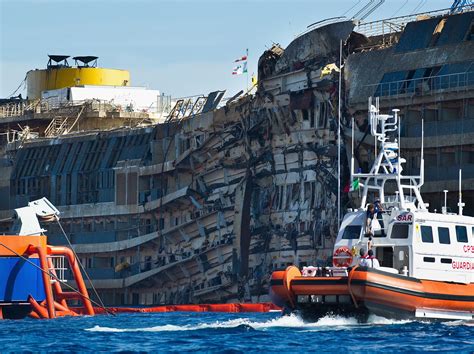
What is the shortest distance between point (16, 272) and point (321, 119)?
22.9 metres

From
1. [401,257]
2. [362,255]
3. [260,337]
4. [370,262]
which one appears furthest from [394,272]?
[260,337]

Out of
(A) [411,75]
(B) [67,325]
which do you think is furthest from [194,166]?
(B) [67,325]

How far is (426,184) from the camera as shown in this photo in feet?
278

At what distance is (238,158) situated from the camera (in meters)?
102

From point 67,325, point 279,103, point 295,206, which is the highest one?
point 279,103

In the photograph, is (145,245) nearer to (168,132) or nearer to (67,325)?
(168,132)

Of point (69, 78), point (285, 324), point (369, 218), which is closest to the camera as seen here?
point (285, 324)

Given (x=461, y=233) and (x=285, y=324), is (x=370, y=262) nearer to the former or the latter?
(x=285, y=324)

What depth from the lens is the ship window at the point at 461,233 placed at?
6222 centimetres

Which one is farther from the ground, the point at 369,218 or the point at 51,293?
the point at 369,218

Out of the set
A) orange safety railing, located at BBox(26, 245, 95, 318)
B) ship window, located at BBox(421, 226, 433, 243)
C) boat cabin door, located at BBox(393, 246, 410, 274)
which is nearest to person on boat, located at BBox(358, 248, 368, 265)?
boat cabin door, located at BBox(393, 246, 410, 274)

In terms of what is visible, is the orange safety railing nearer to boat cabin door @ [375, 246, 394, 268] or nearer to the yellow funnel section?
boat cabin door @ [375, 246, 394, 268]

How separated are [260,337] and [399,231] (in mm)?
8755

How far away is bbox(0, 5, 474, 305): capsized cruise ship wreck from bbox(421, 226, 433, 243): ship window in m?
21.3
